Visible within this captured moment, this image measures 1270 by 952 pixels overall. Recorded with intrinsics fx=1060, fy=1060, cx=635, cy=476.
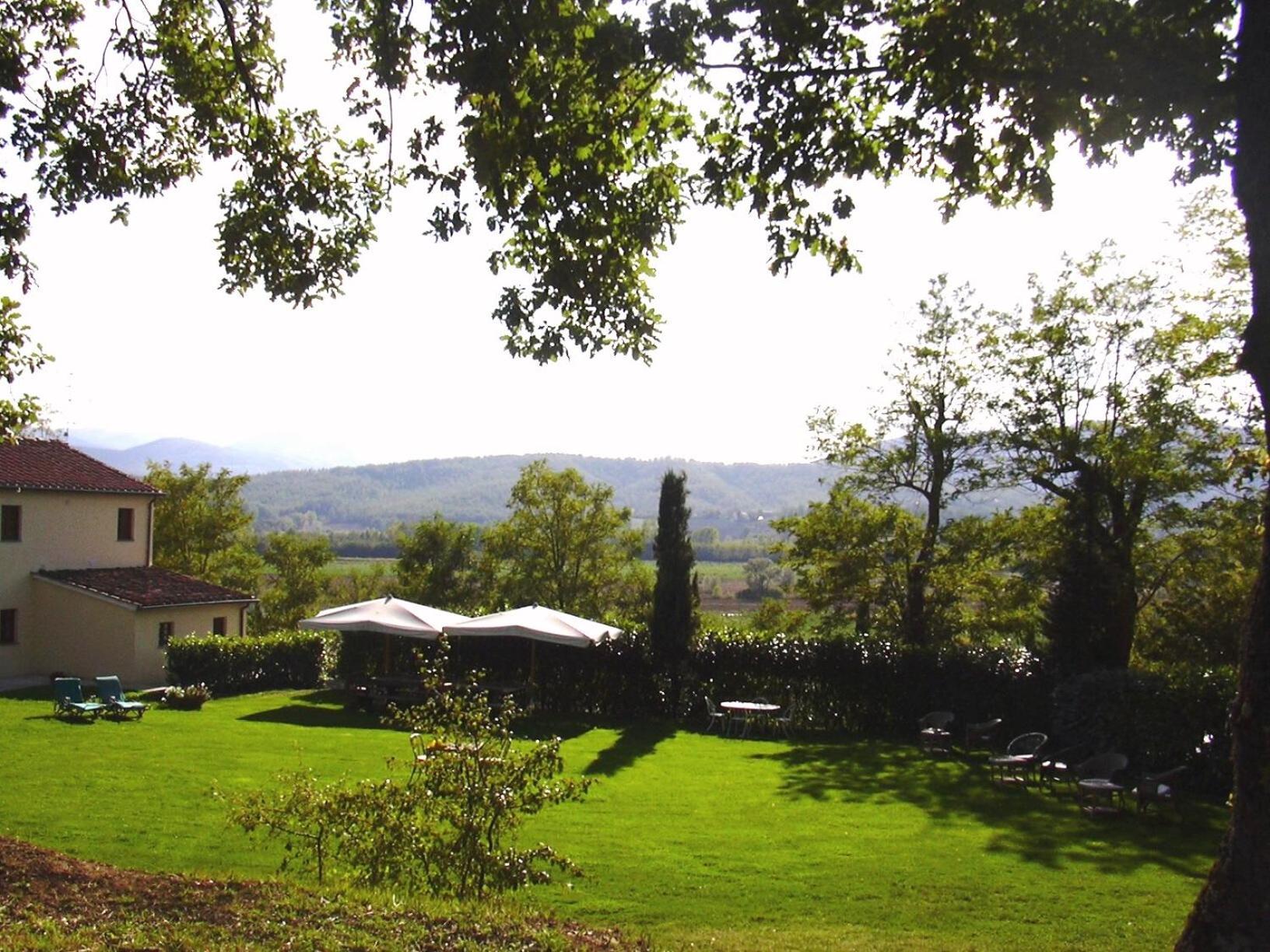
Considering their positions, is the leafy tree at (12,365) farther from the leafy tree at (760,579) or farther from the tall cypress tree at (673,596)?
A: the leafy tree at (760,579)

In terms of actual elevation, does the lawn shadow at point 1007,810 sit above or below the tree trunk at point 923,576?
below

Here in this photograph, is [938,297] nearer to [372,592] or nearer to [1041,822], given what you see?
[1041,822]

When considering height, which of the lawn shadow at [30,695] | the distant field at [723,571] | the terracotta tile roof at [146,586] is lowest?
the lawn shadow at [30,695]

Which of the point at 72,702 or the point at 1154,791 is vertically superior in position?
the point at 1154,791

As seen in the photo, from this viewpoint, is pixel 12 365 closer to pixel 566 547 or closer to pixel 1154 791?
pixel 1154 791

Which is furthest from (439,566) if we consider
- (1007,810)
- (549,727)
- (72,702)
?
(1007,810)

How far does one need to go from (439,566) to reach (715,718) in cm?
3100

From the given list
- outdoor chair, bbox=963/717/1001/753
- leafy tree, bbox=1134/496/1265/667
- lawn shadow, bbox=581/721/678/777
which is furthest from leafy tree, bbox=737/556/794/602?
outdoor chair, bbox=963/717/1001/753

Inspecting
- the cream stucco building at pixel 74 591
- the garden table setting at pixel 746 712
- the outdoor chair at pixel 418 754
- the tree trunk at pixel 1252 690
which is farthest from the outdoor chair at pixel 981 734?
the cream stucco building at pixel 74 591

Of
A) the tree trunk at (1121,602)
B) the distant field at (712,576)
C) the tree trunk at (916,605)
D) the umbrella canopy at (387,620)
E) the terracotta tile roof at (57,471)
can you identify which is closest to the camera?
the tree trunk at (1121,602)

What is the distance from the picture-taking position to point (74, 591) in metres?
28.8

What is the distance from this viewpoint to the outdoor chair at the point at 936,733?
20.2 metres

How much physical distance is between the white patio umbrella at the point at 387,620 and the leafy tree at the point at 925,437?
44.0 ft

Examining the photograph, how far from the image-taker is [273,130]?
9883 mm
